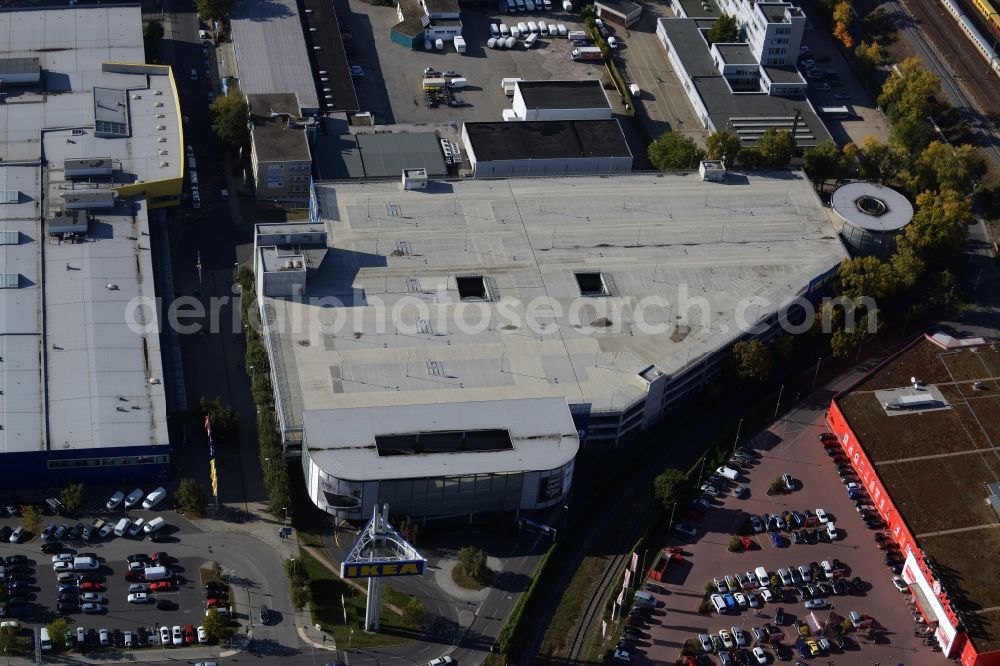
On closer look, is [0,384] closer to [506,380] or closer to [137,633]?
[137,633]

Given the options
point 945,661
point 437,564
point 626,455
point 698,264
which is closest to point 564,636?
point 437,564

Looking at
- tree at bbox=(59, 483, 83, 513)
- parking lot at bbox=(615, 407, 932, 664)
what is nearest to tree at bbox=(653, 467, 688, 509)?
parking lot at bbox=(615, 407, 932, 664)

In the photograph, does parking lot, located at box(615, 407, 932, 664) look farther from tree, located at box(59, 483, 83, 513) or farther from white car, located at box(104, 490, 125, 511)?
tree, located at box(59, 483, 83, 513)

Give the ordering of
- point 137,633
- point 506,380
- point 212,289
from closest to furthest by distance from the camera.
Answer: point 137,633 < point 506,380 < point 212,289

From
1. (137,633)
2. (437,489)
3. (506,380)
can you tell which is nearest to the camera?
(137,633)

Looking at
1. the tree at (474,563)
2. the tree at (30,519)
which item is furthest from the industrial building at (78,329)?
the tree at (474,563)

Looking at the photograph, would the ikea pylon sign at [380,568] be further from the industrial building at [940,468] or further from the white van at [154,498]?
the industrial building at [940,468]

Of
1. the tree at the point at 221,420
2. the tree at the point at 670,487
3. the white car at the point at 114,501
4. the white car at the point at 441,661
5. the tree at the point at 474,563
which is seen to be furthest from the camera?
the tree at the point at 221,420

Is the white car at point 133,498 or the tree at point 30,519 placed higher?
the tree at point 30,519
